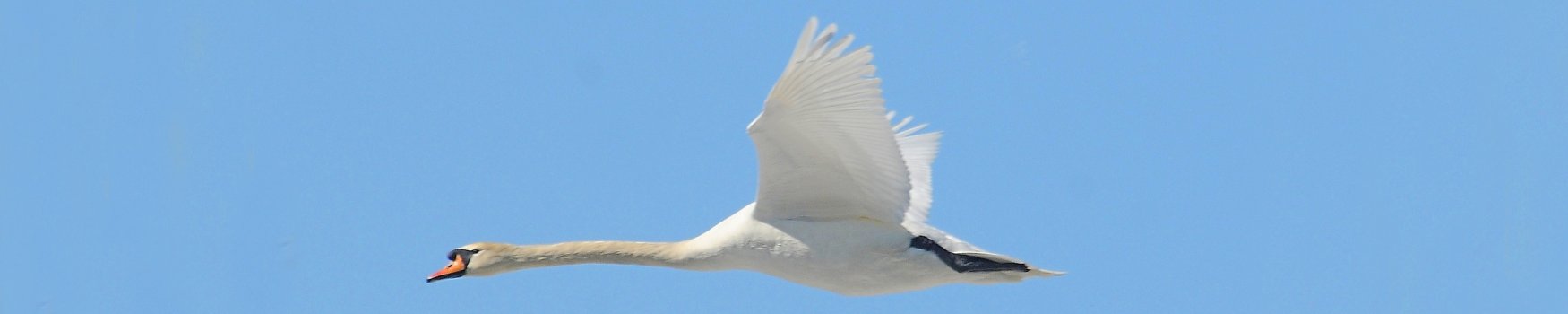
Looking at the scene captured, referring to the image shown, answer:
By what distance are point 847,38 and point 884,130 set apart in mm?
910

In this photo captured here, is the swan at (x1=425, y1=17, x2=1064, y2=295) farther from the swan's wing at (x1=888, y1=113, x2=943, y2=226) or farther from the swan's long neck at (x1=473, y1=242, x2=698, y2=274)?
the swan's wing at (x1=888, y1=113, x2=943, y2=226)

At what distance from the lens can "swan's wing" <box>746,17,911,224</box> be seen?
40.6ft

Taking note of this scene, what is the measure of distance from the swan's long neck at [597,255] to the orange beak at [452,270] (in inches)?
10.9

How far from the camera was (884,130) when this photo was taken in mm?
12984

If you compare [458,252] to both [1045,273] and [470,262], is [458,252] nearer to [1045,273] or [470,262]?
[470,262]

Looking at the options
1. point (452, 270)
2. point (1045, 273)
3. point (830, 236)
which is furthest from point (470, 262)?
point (1045, 273)

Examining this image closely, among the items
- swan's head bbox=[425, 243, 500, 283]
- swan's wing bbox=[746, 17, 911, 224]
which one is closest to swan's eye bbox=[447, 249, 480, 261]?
swan's head bbox=[425, 243, 500, 283]

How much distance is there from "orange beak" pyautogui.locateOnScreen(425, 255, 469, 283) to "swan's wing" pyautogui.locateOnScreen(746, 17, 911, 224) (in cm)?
233

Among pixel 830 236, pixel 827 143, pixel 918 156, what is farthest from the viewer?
pixel 918 156

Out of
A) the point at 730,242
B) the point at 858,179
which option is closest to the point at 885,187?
the point at 858,179

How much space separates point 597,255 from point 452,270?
1.20m

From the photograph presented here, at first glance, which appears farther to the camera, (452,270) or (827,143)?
(452,270)

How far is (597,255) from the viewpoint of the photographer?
14312 mm

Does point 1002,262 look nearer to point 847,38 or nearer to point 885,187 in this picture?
point 885,187
